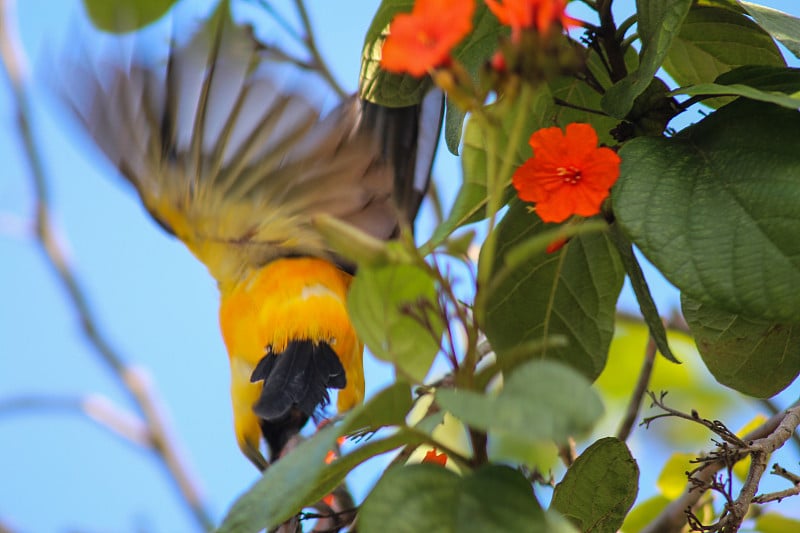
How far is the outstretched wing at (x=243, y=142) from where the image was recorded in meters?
1.41

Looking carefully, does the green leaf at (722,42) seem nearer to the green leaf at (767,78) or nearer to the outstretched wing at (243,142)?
the green leaf at (767,78)

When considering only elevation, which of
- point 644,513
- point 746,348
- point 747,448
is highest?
point 746,348

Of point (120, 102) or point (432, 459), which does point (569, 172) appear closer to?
point (432, 459)

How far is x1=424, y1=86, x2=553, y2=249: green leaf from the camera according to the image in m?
0.90

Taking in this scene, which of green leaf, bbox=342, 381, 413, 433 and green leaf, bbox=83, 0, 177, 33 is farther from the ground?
green leaf, bbox=83, 0, 177, 33

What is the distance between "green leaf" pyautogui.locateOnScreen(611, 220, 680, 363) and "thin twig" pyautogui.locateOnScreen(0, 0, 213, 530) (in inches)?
63.0

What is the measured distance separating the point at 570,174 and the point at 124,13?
0.80 metres

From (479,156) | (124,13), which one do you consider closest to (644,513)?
(479,156)

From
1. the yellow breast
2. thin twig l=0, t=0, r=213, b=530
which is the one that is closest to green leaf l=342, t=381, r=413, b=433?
the yellow breast

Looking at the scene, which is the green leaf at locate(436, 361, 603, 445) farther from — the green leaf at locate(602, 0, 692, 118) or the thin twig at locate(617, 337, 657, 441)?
the thin twig at locate(617, 337, 657, 441)

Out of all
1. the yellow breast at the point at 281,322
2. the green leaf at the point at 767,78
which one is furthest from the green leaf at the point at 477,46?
the yellow breast at the point at 281,322

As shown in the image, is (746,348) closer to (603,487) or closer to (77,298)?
(603,487)

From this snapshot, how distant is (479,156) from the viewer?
40.2 inches

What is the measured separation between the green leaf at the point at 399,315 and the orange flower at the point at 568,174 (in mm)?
210
